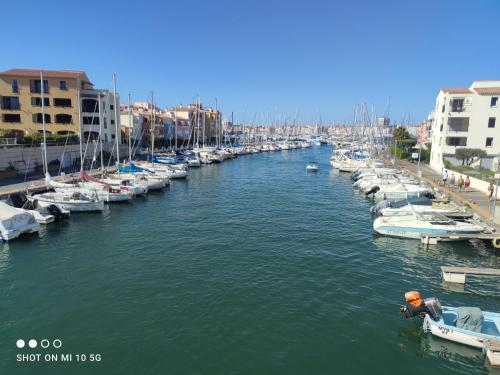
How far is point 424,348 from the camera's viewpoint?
1335 centimetres

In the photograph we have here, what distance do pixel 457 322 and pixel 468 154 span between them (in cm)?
4664

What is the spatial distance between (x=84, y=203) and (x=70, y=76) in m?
40.6

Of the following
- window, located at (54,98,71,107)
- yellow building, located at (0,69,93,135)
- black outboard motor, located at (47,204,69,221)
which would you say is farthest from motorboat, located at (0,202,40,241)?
window, located at (54,98,71,107)

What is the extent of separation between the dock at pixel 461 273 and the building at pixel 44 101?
58.8 m

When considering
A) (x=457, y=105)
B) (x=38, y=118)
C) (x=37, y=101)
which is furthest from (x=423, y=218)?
(x=38, y=118)

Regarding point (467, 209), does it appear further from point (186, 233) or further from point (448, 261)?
point (186, 233)

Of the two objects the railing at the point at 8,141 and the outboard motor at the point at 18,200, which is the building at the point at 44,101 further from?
the outboard motor at the point at 18,200

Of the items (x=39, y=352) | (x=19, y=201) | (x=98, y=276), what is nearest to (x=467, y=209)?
(x=98, y=276)

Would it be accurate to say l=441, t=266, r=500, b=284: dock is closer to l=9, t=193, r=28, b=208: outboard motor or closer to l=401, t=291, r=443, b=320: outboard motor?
l=401, t=291, r=443, b=320: outboard motor

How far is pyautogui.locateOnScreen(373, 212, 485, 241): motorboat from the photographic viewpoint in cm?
2502

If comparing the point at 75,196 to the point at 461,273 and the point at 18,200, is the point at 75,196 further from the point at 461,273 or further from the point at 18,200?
the point at 461,273

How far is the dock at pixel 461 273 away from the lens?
18031 millimetres

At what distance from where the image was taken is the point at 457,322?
44.0 ft

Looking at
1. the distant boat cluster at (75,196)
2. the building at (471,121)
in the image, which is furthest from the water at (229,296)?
the building at (471,121)
